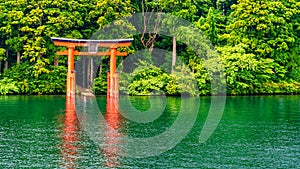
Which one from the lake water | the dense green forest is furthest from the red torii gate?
the lake water

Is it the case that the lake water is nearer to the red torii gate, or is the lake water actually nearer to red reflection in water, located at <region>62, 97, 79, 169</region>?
red reflection in water, located at <region>62, 97, 79, 169</region>

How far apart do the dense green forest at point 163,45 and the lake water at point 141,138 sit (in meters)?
10.3

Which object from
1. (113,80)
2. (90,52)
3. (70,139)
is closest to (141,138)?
(70,139)

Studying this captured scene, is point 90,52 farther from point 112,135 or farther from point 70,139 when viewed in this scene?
point 70,139

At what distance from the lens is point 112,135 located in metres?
18.7

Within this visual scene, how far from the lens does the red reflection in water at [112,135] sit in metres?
14.7

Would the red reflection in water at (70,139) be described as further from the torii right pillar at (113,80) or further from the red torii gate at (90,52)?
the torii right pillar at (113,80)

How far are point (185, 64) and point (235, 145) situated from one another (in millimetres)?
23371

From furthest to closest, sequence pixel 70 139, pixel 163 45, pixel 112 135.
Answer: pixel 163 45 < pixel 112 135 < pixel 70 139

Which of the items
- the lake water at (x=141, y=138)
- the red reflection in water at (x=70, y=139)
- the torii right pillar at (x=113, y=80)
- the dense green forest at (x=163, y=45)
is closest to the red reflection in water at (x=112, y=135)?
the lake water at (x=141, y=138)

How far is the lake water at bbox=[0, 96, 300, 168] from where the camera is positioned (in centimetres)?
1446

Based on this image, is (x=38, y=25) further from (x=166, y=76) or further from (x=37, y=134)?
(x=37, y=134)

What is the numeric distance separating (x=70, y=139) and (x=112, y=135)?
162 cm

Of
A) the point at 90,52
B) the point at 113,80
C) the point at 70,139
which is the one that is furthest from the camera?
the point at 113,80
